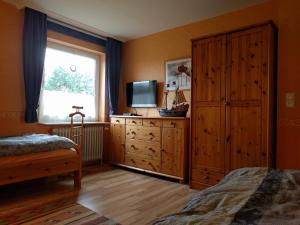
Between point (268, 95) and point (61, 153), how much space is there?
254cm

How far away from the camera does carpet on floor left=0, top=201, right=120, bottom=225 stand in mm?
2057

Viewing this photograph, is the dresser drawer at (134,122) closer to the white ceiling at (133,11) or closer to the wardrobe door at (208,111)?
the wardrobe door at (208,111)

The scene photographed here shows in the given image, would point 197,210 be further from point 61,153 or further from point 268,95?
point 61,153

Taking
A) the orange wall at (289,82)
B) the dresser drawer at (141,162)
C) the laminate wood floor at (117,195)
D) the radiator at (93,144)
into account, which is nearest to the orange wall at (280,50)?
the orange wall at (289,82)

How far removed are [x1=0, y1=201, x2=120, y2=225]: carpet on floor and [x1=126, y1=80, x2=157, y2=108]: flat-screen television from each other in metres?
2.27

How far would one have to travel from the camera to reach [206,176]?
2.93m

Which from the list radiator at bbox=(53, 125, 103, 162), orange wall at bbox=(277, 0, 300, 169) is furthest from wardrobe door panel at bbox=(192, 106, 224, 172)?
radiator at bbox=(53, 125, 103, 162)

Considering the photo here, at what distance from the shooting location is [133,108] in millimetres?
4527

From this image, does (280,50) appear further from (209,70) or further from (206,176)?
(206,176)

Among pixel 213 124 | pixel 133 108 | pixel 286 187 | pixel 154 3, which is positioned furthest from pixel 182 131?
pixel 286 187

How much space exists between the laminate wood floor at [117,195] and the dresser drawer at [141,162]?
16 cm

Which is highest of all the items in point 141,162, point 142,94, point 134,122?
point 142,94

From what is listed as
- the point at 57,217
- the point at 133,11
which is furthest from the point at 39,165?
the point at 133,11

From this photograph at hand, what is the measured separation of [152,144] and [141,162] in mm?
390
